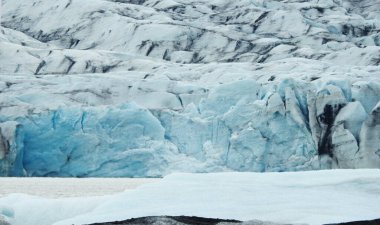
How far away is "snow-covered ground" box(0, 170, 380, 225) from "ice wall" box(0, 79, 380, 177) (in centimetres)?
1119

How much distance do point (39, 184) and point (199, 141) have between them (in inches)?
188

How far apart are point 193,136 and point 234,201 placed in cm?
1344

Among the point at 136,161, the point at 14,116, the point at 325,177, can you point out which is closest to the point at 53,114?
the point at 14,116

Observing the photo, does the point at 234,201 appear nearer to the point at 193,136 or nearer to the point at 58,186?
the point at 193,136

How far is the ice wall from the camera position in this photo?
17672mm

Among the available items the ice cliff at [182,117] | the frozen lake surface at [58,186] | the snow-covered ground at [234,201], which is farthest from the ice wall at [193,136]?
the snow-covered ground at [234,201]

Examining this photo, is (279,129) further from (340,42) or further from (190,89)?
(340,42)

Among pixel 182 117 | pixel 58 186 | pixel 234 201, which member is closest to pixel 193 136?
pixel 182 117

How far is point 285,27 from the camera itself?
32219 millimetres

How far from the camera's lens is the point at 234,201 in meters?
5.34

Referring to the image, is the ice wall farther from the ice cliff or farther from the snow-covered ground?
the snow-covered ground

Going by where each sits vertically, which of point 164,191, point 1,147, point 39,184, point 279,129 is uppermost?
point 164,191

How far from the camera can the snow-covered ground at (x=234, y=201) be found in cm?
501

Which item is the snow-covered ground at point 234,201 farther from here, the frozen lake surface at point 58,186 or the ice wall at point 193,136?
the ice wall at point 193,136
